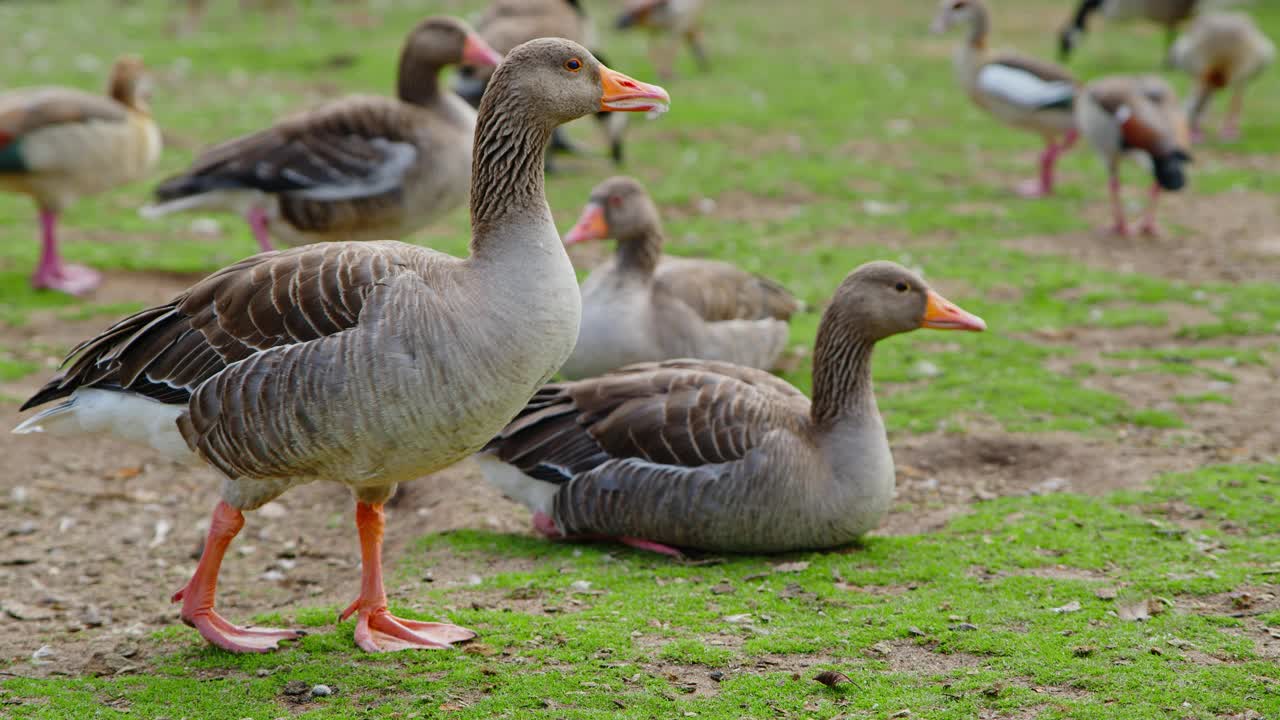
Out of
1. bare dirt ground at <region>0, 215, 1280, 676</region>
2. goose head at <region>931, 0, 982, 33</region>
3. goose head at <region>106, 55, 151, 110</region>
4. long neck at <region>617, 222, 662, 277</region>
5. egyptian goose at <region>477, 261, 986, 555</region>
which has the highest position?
goose head at <region>931, 0, 982, 33</region>

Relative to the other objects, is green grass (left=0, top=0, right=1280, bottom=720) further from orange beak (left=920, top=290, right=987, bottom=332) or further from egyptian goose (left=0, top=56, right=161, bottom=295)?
orange beak (left=920, top=290, right=987, bottom=332)

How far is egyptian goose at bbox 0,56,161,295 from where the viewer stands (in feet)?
33.9

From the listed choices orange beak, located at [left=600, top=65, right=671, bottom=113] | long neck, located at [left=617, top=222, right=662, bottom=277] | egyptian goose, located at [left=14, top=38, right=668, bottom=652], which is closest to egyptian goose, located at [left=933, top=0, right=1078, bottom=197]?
long neck, located at [left=617, top=222, right=662, bottom=277]

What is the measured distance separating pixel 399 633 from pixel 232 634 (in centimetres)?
70

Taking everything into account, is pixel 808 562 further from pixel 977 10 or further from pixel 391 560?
pixel 977 10

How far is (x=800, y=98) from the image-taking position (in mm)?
18406

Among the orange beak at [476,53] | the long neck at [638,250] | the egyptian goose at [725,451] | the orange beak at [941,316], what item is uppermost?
the orange beak at [476,53]

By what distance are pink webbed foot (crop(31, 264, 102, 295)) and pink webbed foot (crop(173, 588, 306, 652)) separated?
20.0 ft

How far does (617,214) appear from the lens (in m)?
8.62

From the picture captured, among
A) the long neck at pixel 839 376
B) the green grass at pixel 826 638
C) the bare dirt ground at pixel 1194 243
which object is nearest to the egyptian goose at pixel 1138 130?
the bare dirt ground at pixel 1194 243

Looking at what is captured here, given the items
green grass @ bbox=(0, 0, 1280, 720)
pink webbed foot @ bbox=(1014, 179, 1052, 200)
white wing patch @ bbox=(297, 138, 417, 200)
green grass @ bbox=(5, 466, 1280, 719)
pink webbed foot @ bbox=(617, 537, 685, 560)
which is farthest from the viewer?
pink webbed foot @ bbox=(1014, 179, 1052, 200)

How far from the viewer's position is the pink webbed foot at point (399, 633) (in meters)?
5.40

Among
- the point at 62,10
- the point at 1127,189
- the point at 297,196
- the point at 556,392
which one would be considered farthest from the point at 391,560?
the point at 62,10

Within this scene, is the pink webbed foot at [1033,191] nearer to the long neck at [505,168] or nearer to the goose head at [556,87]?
the goose head at [556,87]
